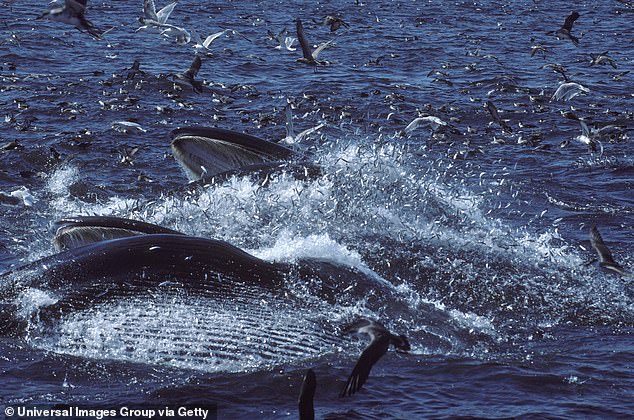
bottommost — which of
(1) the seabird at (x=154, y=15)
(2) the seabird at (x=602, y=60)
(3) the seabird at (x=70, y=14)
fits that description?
(2) the seabird at (x=602, y=60)

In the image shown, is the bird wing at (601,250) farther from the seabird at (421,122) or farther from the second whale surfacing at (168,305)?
the seabird at (421,122)

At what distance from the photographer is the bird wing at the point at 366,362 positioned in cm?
809

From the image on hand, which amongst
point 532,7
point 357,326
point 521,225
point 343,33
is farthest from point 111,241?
point 532,7

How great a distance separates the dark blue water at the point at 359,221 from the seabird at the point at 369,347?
907 mm

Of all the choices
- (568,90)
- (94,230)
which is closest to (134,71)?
(568,90)

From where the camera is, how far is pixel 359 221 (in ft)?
45.2

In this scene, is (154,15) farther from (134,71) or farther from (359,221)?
(359,221)

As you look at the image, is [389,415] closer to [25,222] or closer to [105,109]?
[25,222]

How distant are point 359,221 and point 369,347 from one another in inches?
216

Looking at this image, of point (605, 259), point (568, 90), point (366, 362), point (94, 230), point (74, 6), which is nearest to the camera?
point (366, 362)

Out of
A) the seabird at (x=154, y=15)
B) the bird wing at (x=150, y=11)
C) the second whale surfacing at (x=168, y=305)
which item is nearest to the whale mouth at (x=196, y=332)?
A: the second whale surfacing at (x=168, y=305)

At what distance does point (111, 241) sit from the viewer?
9.52 m

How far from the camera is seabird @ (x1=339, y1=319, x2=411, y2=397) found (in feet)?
26.7

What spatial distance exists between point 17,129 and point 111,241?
15130 mm
